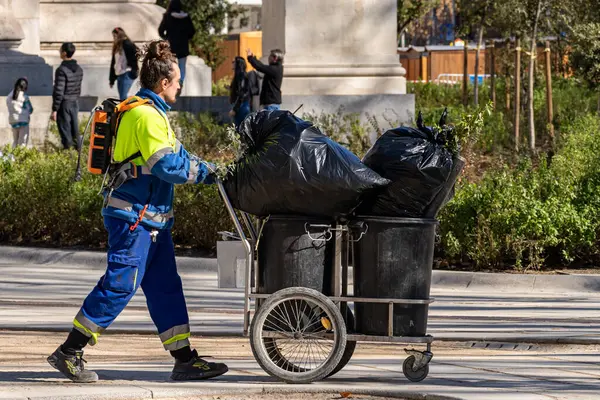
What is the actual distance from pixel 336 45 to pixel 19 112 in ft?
14.9

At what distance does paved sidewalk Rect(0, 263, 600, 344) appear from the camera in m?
9.31

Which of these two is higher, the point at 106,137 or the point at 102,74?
the point at 106,137

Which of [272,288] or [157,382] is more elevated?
[272,288]

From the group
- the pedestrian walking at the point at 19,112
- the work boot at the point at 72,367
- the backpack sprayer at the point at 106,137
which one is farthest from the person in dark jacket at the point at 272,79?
the work boot at the point at 72,367

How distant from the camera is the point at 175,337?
7332mm

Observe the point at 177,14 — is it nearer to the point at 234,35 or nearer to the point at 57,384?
the point at 57,384

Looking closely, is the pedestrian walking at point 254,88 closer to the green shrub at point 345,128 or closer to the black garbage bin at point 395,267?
the green shrub at point 345,128

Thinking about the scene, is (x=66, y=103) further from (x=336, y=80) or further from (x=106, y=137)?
(x=106, y=137)

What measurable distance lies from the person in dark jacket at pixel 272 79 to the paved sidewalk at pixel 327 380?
978 centimetres

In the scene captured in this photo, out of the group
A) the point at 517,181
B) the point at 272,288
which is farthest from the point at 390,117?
the point at 272,288

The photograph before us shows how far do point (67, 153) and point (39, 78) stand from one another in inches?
286

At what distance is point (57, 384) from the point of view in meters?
7.16

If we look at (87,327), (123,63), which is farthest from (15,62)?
(87,327)

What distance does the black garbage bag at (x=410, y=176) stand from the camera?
7.27m
